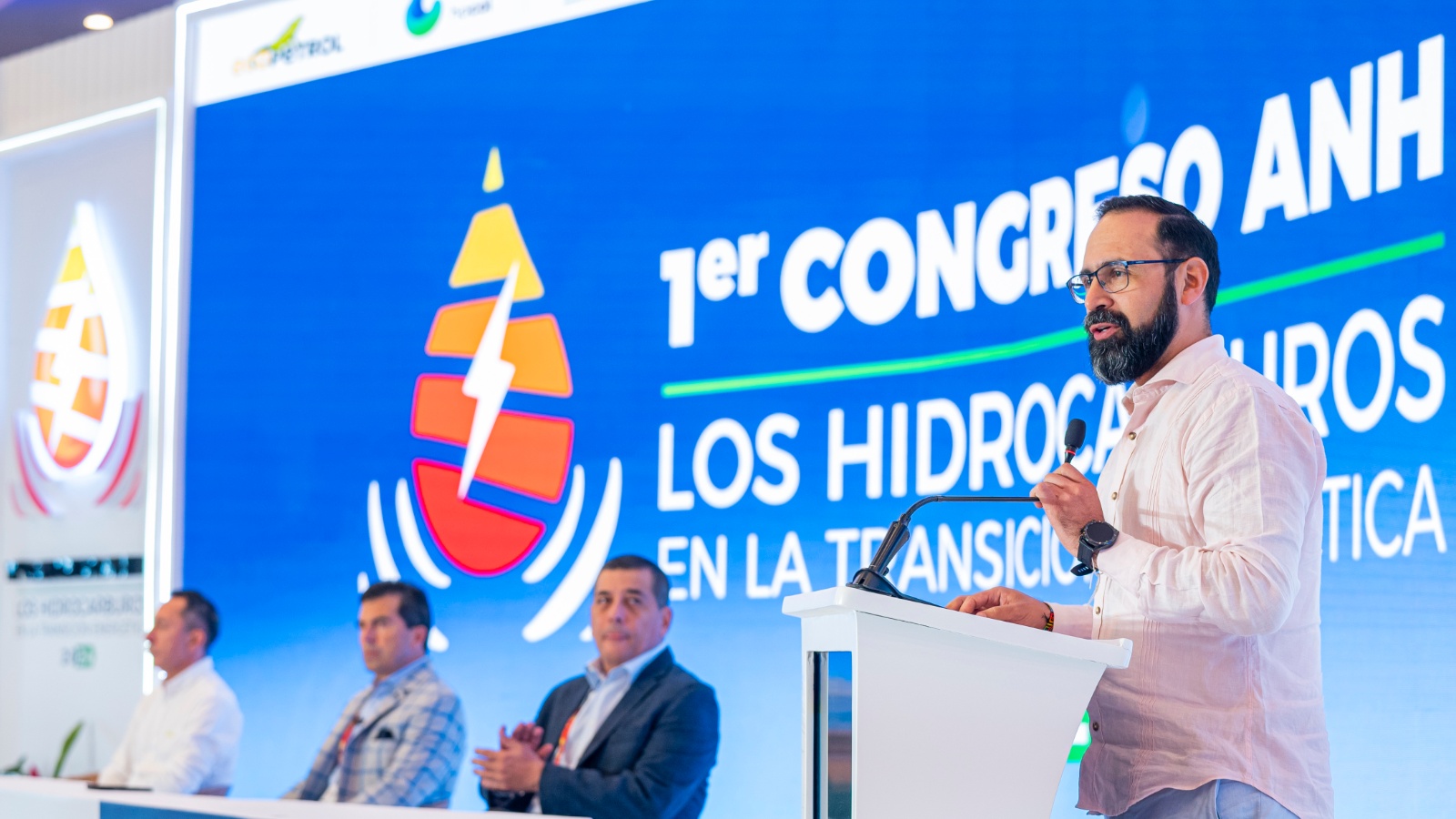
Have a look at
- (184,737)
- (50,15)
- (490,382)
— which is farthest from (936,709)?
(50,15)

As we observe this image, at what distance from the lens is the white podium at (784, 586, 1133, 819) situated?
159 centimetres

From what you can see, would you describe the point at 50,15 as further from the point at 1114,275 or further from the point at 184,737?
the point at 1114,275

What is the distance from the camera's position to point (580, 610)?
182 inches

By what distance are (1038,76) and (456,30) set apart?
7.39 feet

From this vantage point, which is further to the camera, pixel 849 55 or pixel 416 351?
→ pixel 416 351

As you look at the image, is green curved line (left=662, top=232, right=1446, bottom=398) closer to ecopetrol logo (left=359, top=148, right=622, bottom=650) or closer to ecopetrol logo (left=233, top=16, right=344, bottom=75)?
ecopetrol logo (left=359, top=148, right=622, bottom=650)

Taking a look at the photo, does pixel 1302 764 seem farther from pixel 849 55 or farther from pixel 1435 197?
pixel 849 55

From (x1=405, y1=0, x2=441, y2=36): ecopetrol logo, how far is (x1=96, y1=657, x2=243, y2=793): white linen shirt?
2385 millimetres

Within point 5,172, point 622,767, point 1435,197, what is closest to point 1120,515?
point 1435,197

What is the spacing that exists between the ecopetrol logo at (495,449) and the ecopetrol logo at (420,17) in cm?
61

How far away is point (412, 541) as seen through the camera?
5.03 meters

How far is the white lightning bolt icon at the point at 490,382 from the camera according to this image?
492 cm

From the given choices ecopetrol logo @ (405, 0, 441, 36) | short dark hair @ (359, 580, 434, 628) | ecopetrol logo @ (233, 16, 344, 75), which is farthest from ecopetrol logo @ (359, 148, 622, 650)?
ecopetrol logo @ (233, 16, 344, 75)

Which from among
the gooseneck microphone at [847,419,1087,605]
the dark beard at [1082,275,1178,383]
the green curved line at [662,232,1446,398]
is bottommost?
the gooseneck microphone at [847,419,1087,605]
